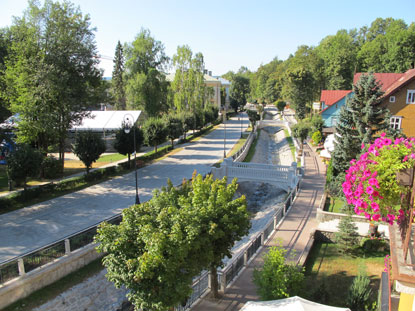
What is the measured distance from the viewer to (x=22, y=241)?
1432 cm

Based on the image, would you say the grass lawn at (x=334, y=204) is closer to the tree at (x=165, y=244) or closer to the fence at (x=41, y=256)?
the tree at (x=165, y=244)

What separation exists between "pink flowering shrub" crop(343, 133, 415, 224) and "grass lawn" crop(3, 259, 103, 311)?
1110 cm

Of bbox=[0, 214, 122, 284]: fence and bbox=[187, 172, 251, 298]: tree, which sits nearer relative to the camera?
bbox=[187, 172, 251, 298]: tree

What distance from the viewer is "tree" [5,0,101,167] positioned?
878 inches

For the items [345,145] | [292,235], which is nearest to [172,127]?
[345,145]

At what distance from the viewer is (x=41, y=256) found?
39.4 feet

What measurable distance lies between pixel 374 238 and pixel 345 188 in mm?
7922

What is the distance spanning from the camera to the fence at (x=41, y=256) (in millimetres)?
10914

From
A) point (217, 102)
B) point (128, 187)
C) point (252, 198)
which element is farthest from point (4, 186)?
point (217, 102)

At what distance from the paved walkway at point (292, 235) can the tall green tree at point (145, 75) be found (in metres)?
24.3

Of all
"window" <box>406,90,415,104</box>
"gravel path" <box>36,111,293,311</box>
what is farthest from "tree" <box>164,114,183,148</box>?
"window" <box>406,90,415,104</box>

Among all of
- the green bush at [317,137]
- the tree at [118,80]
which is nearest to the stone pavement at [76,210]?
the green bush at [317,137]

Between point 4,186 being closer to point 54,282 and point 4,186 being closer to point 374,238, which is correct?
point 54,282

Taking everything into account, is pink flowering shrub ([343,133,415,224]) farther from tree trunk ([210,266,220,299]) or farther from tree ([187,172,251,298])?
tree trunk ([210,266,220,299])
